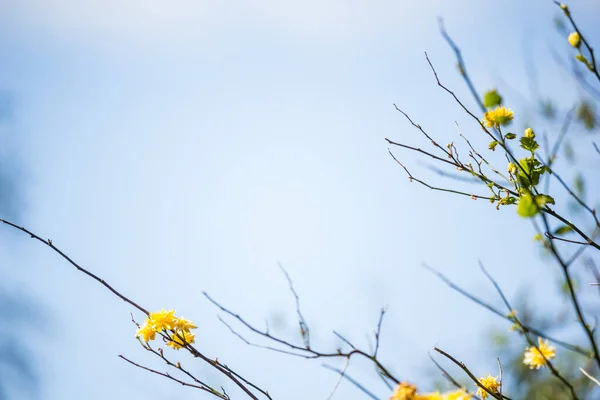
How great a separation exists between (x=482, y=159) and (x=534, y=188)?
0.27m

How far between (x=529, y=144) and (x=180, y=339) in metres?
1.82

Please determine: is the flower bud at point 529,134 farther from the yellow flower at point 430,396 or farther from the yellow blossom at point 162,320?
the yellow blossom at point 162,320

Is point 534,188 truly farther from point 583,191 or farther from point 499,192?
point 583,191

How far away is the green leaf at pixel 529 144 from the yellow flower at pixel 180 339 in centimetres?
178

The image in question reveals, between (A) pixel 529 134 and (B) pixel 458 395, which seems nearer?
(B) pixel 458 395

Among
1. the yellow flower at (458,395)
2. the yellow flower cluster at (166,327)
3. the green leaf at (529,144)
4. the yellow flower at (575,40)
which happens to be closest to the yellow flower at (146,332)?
the yellow flower cluster at (166,327)

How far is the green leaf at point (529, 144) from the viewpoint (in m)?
2.06

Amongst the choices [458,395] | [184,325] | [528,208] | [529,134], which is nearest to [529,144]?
[529,134]

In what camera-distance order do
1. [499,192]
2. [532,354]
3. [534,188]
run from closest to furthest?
[532,354], [534,188], [499,192]

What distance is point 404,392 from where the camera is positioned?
125cm

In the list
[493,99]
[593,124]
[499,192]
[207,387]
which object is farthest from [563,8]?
[207,387]

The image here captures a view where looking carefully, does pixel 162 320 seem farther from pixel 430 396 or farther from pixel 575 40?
pixel 575 40

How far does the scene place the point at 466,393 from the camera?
1.26m

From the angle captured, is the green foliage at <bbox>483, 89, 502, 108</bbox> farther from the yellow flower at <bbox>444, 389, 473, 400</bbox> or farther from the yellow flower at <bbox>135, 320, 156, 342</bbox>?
the yellow flower at <bbox>135, 320, 156, 342</bbox>
